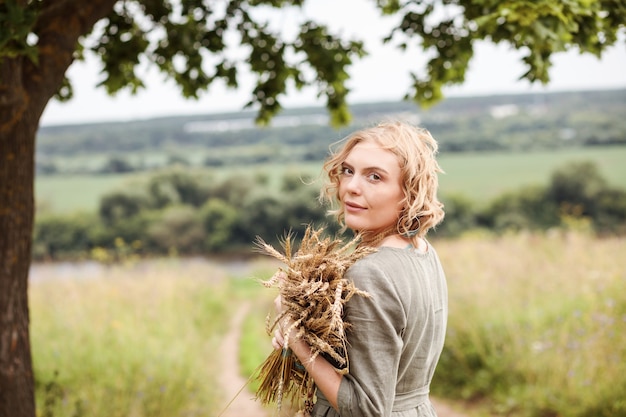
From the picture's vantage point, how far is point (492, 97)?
27531 mm

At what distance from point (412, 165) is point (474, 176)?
22.5 meters

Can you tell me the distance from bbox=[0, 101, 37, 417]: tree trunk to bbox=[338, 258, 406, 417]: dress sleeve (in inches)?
94.0

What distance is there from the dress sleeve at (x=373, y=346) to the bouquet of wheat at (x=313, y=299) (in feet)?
0.11

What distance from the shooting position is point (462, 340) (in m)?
6.78

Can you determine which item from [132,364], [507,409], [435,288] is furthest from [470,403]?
[435,288]

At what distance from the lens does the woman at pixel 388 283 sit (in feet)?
5.45

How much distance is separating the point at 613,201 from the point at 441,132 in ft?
24.3

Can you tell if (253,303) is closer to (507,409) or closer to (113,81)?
(507,409)

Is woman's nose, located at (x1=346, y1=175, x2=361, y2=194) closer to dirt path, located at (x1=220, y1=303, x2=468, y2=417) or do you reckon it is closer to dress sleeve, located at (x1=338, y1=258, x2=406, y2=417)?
dress sleeve, located at (x1=338, y1=258, x2=406, y2=417)

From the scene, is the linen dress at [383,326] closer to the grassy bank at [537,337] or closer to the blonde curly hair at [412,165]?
the blonde curly hair at [412,165]

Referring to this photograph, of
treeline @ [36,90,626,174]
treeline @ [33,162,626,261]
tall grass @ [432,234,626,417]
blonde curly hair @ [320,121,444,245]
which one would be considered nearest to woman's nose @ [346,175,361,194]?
blonde curly hair @ [320,121,444,245]

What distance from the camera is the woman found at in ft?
5.45

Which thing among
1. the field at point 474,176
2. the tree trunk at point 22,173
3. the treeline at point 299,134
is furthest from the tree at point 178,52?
the treeline at point 299,134

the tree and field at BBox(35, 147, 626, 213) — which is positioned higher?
the tree
